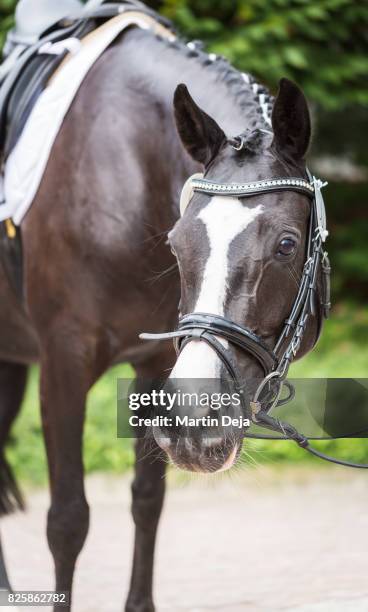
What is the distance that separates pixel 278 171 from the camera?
2617mm

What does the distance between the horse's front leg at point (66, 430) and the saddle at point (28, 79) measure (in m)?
0.49

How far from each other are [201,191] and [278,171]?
0.74 feet

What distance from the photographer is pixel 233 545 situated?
5.75m

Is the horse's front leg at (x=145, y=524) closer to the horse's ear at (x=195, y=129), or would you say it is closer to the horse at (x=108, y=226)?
the horse at (x=108, y=226)

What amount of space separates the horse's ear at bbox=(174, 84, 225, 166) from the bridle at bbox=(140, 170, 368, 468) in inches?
4.5

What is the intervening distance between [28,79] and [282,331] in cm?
178

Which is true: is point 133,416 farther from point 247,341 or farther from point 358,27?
point 358,27

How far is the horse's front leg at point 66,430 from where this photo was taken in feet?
10.8

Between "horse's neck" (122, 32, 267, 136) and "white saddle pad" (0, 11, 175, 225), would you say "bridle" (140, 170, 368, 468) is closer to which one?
"horse's neck" (122, 32, 267, 136)

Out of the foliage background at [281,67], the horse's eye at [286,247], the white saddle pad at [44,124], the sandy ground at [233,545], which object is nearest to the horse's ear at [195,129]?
the horse's eye at [286,247]

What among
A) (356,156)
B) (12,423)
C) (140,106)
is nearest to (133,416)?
(140,106)

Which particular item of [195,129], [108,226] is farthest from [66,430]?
[195,129]

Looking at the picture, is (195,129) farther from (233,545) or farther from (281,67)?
(281,67)

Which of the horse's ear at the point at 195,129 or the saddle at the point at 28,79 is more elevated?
the saddle at the point at 28,79
